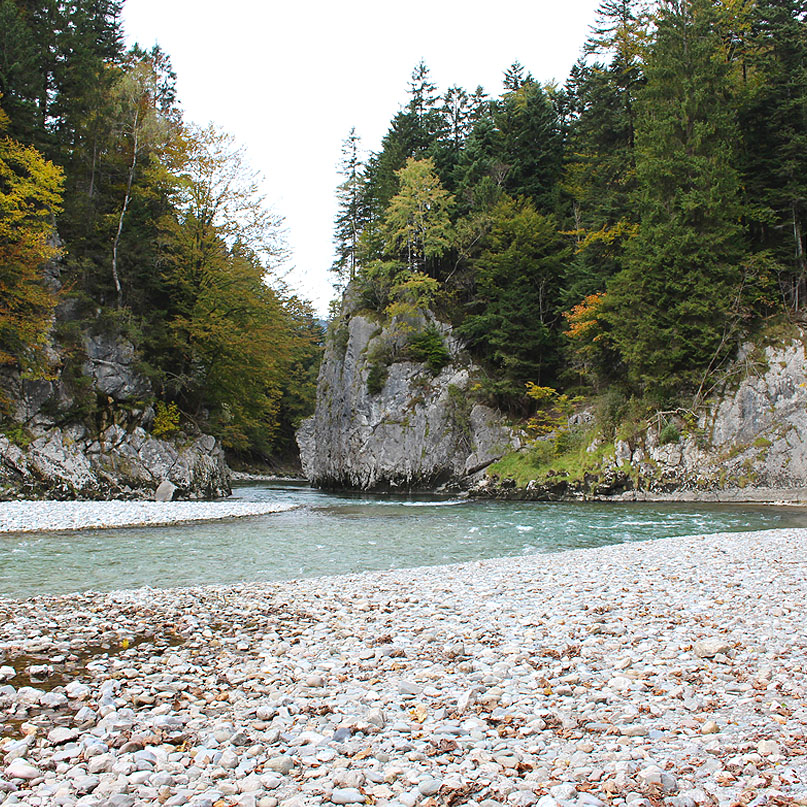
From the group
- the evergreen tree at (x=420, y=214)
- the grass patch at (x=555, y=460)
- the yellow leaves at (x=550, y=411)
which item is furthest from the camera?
the evergreen tree at (x=420, y=214)

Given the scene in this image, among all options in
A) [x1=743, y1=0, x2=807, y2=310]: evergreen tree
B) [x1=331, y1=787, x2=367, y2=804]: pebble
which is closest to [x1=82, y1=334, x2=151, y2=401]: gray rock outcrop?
[x1=331, y1=787, x2=367, y2=804]: pebble

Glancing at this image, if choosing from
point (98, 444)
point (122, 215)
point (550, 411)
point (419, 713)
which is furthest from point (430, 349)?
point (419, 713)

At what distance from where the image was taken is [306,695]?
13.7 ft

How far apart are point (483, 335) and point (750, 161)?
618 inches

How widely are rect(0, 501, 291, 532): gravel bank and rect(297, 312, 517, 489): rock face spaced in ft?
44.9

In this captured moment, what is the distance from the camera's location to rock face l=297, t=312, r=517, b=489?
31.8m

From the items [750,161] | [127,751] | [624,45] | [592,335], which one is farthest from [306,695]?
[624,45]

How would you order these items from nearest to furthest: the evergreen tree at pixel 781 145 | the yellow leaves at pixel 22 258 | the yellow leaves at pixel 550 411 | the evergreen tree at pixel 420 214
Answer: the yellow leaves at pixel 22 258
the evergreen tree at pixel 781 145
the yellow leaves at pixel 550 411
the evergreen tree at pixel 420 214

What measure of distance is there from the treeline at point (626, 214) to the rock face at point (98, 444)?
1637 cm

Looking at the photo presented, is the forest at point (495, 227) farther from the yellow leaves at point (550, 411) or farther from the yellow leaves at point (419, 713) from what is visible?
the yellow leaves at point (419, 713)

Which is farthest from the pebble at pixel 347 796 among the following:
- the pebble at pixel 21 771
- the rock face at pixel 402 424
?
the rock face at pixel 402 424

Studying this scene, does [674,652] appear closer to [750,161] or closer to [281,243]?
[750,161]

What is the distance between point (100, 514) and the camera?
1585 cm

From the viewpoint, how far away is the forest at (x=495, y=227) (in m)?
22.9
